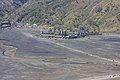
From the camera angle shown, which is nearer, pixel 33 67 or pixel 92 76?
pixel 92 76

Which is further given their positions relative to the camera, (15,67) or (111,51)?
(111,51)

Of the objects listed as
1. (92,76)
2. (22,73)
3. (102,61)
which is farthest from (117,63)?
(22,73)

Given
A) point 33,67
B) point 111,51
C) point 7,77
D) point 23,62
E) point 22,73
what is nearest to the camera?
point 7,77

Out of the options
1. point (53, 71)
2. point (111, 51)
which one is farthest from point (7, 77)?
point (111, 51)

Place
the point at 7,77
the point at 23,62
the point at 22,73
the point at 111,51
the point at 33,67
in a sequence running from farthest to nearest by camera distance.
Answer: the point at 111,51
the point at 23,62
the point at 33,67
the point at 22,73
the point at 7,77

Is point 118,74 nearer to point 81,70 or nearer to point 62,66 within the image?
point 81,70

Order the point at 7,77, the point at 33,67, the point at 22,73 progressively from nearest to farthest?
1. the point at 7,77
2. the point at 22,73
3. the point at 33,67

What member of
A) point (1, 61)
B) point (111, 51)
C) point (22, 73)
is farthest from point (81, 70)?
point (111, 51)

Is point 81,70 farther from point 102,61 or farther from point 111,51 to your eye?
point 111,51
